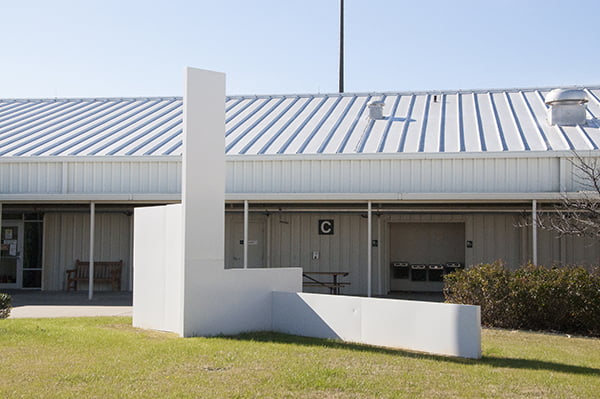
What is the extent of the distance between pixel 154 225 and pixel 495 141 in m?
10.2

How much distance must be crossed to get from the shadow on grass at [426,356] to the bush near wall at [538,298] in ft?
11.0

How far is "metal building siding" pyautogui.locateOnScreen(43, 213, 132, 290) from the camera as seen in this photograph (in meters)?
23.0

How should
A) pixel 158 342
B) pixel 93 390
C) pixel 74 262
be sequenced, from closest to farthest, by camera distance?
pixel 93 390, pixel 158 342, pixel 74 262

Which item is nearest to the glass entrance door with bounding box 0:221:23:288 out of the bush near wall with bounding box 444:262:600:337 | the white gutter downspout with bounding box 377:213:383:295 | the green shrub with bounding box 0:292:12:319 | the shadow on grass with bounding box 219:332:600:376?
the green shrub with bounding box 0:292:12:319

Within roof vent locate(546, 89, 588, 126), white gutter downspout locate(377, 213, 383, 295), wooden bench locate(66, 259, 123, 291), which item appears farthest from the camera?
wooden bench locate(66, 259, 123, 291)

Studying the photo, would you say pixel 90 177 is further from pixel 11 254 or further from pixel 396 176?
pixel 396 176

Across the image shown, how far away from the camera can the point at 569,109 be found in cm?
2123

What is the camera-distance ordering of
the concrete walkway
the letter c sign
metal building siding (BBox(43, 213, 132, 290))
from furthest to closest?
metal building siding (BBox(43, 213, 132, 290)) → the letter c sign → the concrete walkway

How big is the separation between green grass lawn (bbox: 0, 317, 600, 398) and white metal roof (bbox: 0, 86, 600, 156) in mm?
8940

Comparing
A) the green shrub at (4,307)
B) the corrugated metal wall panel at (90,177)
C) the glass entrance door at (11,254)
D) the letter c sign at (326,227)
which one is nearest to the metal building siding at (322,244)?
the letter c sign at (326,227)

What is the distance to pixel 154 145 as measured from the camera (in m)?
22.0

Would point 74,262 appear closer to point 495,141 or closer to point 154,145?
point 154,145

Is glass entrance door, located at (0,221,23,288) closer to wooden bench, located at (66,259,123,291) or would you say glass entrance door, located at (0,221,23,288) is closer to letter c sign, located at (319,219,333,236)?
wooden bench, located at (66,259,123,291)

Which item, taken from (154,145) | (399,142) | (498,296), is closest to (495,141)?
(399,142)
